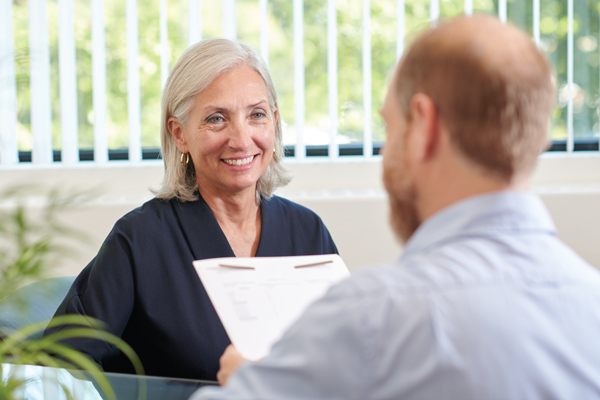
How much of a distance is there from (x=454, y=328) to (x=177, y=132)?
1.60m

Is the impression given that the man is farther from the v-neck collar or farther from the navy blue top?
the v-neck collar

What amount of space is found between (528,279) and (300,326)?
0.92 feet

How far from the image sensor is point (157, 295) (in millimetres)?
2453

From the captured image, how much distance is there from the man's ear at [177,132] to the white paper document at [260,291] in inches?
26.4

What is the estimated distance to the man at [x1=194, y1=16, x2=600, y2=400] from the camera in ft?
3.97

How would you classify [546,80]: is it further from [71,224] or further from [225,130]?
[71,224]

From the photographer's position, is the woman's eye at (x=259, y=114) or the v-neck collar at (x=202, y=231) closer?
the v-neck collar at (x=202, y=231)

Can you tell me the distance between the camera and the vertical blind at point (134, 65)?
4.29 m

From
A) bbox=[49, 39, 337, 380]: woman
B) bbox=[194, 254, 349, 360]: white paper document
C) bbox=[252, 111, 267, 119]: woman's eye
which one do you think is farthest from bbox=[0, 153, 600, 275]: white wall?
bbox=[194, 254, 349, 360]: white paper document

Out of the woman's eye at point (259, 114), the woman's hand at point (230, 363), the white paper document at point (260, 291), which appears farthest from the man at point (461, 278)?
the woman's eye at point (259, 114)

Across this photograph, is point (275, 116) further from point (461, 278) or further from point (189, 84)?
point (461, 278)

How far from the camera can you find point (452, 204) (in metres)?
1.32

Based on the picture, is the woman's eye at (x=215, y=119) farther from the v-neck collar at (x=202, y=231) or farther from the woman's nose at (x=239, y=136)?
the v-neck collar at (x=202, y=231)

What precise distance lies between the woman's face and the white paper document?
1.78 feet
